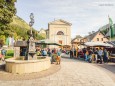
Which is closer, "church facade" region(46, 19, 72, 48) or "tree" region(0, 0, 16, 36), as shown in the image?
"tree" region(0, 0, 16, 36)

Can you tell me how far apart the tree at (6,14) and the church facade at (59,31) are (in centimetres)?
5008

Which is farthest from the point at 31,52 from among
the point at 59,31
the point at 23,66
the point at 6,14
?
the point at 59,31

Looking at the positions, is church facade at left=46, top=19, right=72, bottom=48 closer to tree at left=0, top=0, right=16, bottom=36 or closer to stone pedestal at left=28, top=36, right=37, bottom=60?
tree at left=0, top=0, right=16, bottom=36

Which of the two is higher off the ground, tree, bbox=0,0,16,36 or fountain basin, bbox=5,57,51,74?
tree, bbox=0,0,16,36

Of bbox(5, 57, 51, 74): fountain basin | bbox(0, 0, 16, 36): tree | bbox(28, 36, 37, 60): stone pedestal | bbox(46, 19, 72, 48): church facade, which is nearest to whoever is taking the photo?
bbox(5, 57, 51, 74): fountain basin

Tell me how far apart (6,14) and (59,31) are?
55.1 meters

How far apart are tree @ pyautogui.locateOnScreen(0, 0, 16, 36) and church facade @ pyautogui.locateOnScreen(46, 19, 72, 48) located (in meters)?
50.1

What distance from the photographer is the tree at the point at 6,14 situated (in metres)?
32.2

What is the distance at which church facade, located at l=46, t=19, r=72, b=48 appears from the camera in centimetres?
8506

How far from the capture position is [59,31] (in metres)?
87.1

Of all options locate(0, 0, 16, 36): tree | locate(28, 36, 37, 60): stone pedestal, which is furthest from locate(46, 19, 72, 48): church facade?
locate(28, 36, 37, 60): stone pedestal

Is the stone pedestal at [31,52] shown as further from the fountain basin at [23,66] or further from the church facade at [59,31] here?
the church facade at [59,31]

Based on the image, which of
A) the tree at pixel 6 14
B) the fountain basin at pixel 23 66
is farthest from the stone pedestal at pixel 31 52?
the tree at pixel 6 14

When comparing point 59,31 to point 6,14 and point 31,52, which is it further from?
point 31,52
